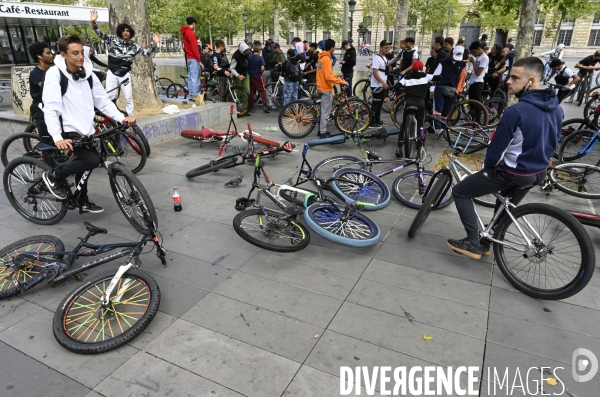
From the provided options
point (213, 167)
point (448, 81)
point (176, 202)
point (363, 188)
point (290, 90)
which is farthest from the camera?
point (290, 90)

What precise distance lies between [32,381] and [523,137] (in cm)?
411

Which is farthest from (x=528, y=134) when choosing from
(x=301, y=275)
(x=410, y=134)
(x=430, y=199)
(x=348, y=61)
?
(x=348, y=61)

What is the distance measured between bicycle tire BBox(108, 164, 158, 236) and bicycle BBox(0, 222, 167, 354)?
0.52 meters

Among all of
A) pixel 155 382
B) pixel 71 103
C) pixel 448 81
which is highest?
pixel 71 103

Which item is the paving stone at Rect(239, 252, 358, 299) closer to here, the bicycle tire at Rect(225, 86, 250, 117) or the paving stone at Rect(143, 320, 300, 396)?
the paving stone at Rect(143, 320, 300, 396)

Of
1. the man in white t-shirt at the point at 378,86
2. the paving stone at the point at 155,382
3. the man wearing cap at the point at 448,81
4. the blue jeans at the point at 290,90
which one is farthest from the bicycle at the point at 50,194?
the blue jeans at the point at 290,90

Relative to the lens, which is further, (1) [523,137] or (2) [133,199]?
(2) [133,199]

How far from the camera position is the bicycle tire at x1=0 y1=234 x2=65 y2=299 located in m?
3.39

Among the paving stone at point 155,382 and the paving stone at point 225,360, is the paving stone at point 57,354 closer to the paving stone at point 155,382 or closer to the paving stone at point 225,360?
the paving stone at point 155,382

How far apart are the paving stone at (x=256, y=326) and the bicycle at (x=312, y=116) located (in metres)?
6.15

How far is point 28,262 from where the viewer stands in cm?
346

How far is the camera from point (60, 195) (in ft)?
15.2

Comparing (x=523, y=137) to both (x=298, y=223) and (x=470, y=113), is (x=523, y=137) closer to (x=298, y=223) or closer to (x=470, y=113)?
(x=298, y=223)

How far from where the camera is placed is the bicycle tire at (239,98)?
1102 cm
